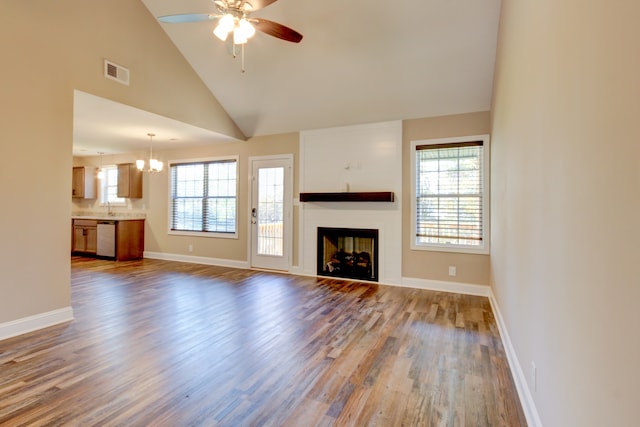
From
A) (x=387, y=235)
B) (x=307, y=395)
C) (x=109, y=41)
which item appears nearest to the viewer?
(x=307, y=395)

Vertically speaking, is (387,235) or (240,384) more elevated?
(387,235)

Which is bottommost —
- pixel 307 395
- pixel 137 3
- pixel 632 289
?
pixel 307 395

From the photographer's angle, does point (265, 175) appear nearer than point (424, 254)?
No

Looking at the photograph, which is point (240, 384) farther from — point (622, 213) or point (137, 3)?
point (137, 3)

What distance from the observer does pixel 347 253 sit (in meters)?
5.65

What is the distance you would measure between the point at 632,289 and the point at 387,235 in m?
4.26

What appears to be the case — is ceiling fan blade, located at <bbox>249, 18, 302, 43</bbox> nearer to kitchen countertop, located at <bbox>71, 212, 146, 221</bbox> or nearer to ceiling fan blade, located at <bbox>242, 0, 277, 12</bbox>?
ceiling fan blade, located at <bbox>242, 0, 277, 12</bbox>

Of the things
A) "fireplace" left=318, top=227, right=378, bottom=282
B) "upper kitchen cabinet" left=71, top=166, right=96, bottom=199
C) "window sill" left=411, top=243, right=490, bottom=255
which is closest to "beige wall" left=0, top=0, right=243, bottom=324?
"fireplace" left=318, top=227, right=378, bottom=282

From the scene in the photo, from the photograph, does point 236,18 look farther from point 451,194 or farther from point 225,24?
point 451,194

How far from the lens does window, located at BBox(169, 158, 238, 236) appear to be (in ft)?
21.2

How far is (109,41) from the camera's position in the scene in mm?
3773

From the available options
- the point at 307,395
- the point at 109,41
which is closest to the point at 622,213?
the point at 307,395

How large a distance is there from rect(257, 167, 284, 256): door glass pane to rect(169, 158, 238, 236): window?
630 millimetres

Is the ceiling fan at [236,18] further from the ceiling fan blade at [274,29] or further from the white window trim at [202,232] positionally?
the white window trim at [202,232]
